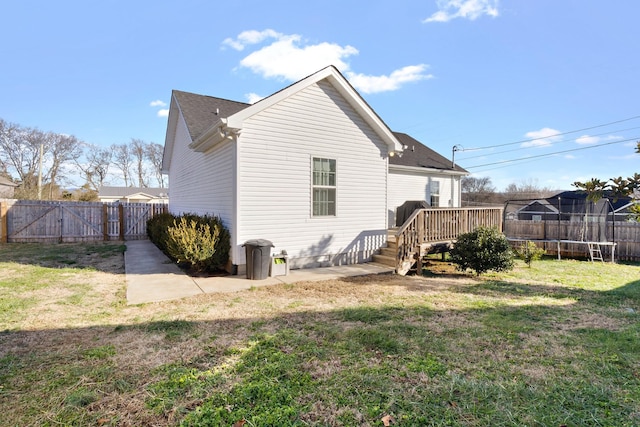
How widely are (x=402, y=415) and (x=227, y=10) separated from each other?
10671 mm

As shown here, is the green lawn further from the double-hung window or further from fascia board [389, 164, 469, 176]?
fascia board [389, 164, 469, 176]

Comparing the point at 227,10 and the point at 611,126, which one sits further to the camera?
the point at 611,126

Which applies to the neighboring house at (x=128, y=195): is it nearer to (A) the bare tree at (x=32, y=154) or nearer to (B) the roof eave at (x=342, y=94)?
(A) the bare tree at (x=32, y=154)

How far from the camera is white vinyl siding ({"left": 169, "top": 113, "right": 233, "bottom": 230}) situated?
7.61 m

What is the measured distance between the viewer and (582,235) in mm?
12023

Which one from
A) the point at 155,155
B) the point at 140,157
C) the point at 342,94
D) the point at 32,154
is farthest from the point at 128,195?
the point at 342,94

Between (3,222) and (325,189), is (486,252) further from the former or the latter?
(3,222)

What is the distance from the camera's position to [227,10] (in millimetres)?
9016

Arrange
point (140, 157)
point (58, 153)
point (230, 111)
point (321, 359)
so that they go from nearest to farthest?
point (321, 359) → point (230, 111) → point (58, 153) → point (140, 157)

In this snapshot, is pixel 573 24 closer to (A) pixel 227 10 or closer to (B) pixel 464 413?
(A) pixel 227 10

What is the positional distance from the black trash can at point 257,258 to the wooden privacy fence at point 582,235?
11473 millimetres

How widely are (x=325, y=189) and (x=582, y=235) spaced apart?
10979 mm

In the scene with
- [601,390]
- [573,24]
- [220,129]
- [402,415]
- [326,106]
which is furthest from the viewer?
[573,24]

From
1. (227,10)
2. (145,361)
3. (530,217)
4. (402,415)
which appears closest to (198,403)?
(145,361)
